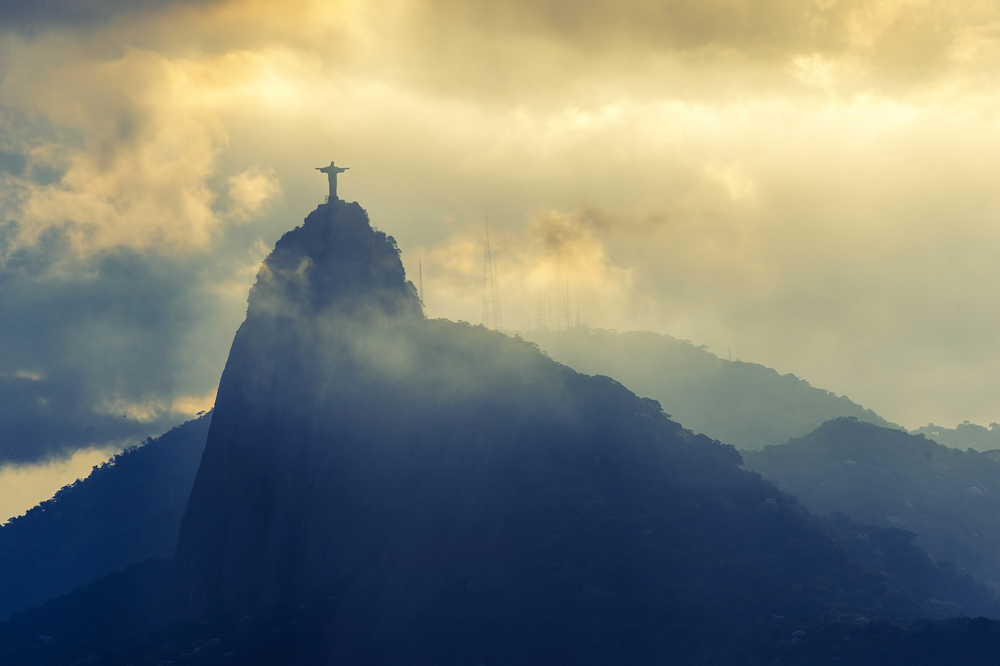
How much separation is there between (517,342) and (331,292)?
35.0 m

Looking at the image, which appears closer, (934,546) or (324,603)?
(324,603)

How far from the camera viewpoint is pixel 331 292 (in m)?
182

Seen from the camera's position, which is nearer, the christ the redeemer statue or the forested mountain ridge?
the forested mountain ridge

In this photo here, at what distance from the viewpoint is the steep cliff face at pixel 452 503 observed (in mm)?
137500

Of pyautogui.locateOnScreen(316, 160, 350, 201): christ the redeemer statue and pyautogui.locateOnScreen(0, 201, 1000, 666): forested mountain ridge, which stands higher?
pyautogui.locateOnScreen(316, 160, 350, 201): christ the redeemer statue

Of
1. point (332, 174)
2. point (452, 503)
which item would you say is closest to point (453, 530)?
point (452, 503)

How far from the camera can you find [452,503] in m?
155

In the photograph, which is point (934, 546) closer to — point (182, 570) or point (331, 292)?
point (331, 292)

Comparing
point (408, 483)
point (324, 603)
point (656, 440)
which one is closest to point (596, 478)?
point (656, 440)

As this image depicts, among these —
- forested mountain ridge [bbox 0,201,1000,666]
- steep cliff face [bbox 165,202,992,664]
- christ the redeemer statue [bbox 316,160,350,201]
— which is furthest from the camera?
christ the redeemer statue [bbox 316,160,350,201]

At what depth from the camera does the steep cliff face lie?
451ft

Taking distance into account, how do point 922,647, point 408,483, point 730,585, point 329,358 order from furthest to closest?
point 329,358, point 408,483, point 730,585, point 922,647

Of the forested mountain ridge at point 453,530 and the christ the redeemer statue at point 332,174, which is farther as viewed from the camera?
the christ the redeemer statue at point 332,174

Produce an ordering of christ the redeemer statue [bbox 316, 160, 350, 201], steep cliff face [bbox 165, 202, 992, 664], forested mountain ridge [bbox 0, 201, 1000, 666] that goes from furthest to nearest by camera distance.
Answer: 1. christ the redeemer statue [bbox 316, 160, 350, 201]
2. steep cliff face [bbox 165, 202, 992, 664]
3. forested mountain ridge [bbox 0, 201, 1000, 666]
